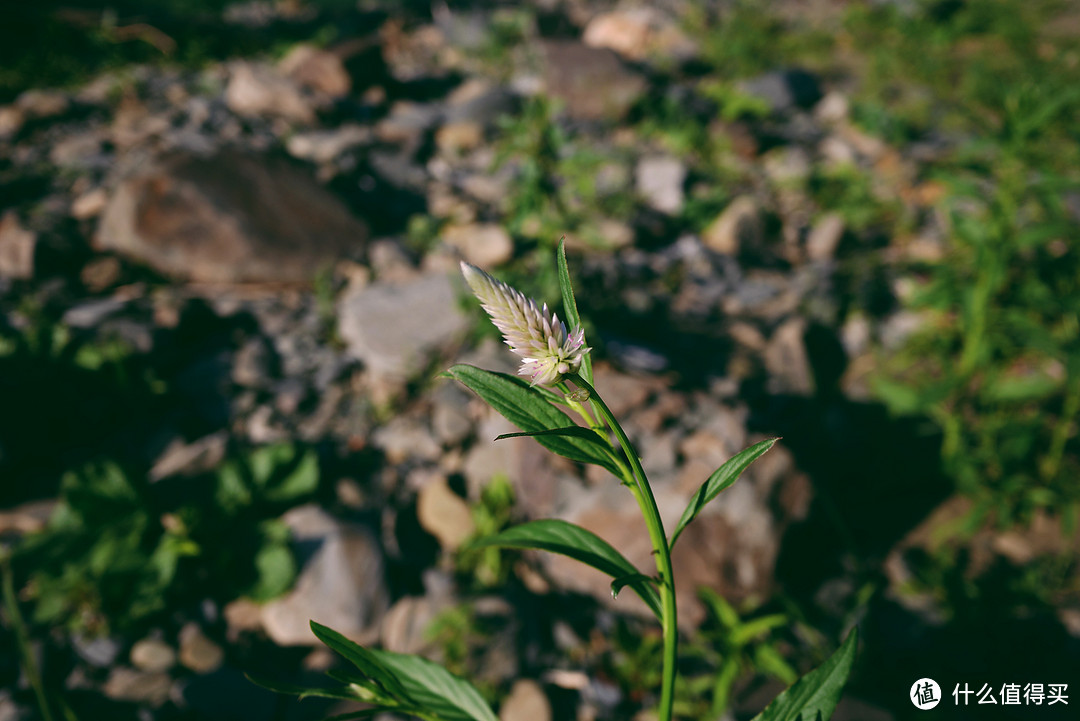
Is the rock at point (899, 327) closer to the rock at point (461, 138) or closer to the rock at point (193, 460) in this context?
the rock at point (461, 138)

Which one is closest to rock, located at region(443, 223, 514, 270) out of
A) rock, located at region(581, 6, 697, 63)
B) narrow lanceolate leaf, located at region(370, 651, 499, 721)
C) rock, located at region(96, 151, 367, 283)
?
rock, located at region(96, 151, 367, 283)

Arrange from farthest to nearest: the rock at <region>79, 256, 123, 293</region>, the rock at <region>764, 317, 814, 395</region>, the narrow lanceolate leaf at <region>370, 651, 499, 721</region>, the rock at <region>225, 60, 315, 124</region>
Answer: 1. the rock at <region>225, 60, 315, 124</region>
2. the rock at <region>79, 256, 123, 293</region>
3. the rock at <region>764, 317, 814, 395</region>
4. the narrow lanceolate leaf at <region>370, 651, 499, 721</region>

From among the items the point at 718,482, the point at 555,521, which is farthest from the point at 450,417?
the point at 718,482

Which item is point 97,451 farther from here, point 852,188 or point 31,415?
point 852,188

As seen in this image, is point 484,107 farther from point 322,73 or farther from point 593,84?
point 322,73

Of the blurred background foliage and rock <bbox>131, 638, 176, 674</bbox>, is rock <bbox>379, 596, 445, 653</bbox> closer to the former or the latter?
the blurred background foliage

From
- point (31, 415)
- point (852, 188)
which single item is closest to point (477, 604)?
point (31, 415)
